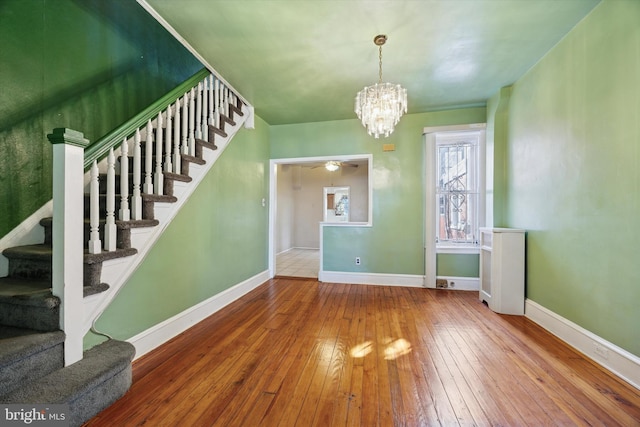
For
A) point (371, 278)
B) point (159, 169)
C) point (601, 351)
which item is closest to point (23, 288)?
point (159, 169)

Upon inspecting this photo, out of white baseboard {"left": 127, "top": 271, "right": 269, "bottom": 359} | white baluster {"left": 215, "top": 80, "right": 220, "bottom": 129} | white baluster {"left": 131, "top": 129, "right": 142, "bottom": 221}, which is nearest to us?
white baluster {"left": 131, "top": 129, "right": 142, "bottom": 221}

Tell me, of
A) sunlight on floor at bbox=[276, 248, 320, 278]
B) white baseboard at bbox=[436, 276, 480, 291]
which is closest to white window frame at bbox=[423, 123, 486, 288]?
white baseboard at bbox=[436, 276, 480, 291]

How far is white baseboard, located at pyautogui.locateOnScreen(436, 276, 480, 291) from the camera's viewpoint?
3.55m

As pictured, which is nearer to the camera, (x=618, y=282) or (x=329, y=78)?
(x=618, y=282)

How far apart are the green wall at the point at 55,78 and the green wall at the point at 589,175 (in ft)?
13.7

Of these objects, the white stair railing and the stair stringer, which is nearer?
the white stair railing

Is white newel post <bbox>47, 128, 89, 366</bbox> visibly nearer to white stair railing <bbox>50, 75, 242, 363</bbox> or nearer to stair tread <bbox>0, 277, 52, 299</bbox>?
white stair railing <bbox>50, 75, 242, 363</bbox>

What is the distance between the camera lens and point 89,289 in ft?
4.80

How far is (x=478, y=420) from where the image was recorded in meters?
1.31

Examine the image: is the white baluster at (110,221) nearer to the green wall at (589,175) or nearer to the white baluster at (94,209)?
the white baluster at (94,209)

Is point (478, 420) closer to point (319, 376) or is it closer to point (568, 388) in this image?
point (568, 388)

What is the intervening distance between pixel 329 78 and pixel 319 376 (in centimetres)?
296

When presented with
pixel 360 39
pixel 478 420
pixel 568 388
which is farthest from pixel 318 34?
pixel 568 388

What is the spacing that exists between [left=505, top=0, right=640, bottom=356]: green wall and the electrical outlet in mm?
86
